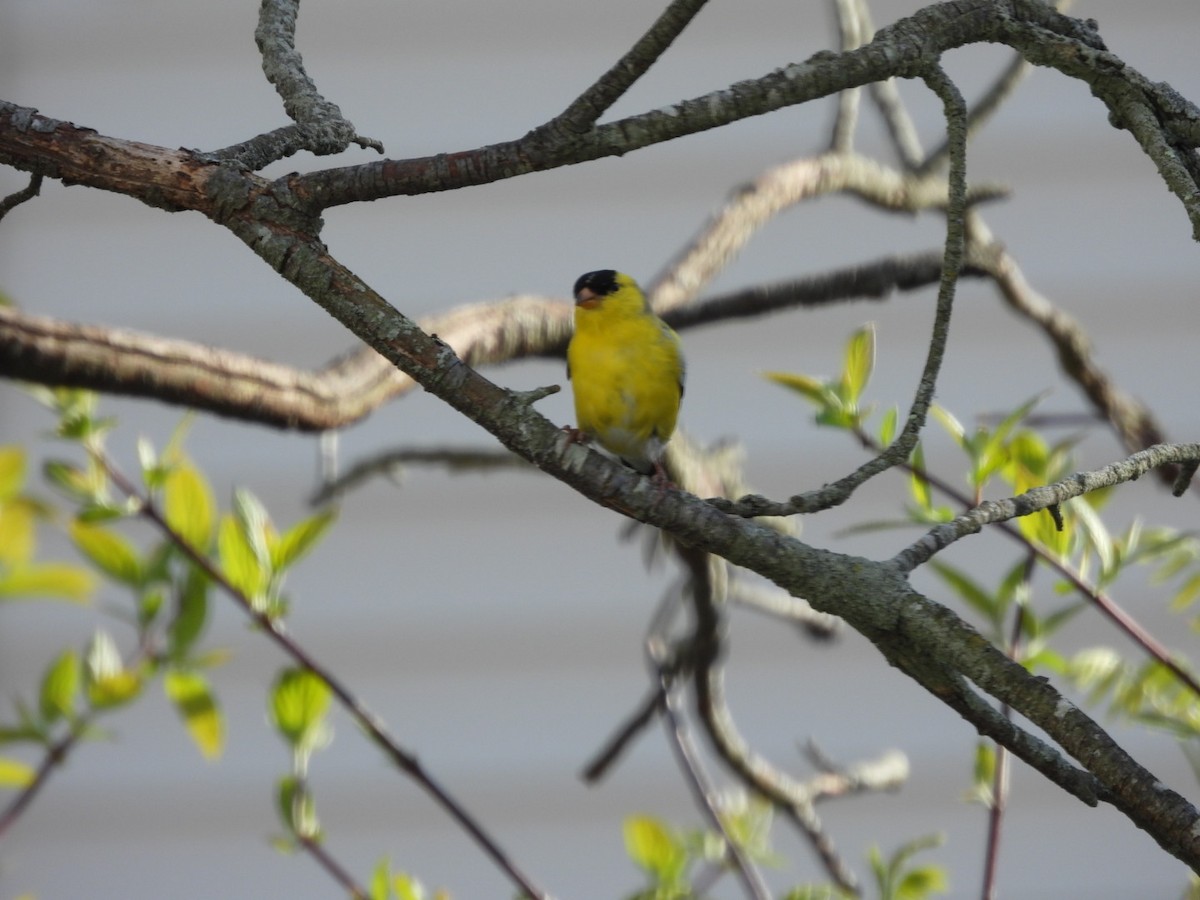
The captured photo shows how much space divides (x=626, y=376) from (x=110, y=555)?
2.49 ft

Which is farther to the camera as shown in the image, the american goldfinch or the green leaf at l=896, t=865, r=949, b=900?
the american goldfinch

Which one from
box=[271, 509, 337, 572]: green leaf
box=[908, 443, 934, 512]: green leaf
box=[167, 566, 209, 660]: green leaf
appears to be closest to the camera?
box=[908, 443, 934, 512]: green leaf

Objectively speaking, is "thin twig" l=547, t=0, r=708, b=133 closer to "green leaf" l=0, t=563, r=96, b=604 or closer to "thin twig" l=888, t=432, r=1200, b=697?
"thin twig" l=888, t=432, r=1200, b=697

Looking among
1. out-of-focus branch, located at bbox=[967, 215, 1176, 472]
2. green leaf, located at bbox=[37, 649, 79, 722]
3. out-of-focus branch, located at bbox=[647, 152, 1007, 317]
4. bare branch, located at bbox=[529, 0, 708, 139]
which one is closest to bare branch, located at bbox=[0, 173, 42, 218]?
bare branch, located at bbox=[529, 0, 708, 139]

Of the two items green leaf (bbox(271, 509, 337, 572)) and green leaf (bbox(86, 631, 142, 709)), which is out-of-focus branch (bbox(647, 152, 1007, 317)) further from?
green leaf (bbox(86, 631, 142, 709))

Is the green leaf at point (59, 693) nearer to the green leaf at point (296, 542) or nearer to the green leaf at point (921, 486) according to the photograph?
the green leaf at point (296, 542)

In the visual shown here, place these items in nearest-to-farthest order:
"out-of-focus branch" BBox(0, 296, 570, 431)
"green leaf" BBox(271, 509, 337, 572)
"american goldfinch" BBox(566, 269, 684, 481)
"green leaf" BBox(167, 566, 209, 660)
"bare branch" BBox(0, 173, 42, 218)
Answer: "bare branch" BBox(0, 173, 42, 218) < "out-of-focus branch" BBox(0, 296, 570, 431) < "green leaf" BBox(271, 509, 337, 572) < "green leaf" BBox(167, 566, 209, 660) < "american goldfinch" BBox(566, 269, 684, 481)

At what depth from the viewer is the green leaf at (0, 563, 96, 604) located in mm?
1536

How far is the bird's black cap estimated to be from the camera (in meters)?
2.02

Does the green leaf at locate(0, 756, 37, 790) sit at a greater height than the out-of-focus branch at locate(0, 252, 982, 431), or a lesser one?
lesser

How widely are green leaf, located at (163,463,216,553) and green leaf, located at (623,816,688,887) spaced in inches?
23.5

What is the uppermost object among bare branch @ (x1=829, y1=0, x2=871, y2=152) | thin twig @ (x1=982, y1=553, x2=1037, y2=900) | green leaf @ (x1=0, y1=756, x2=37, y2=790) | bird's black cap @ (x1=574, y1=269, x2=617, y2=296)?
bare branch @ (x1=829, y1=0, x2=871, y2=152)

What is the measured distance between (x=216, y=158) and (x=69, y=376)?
15.8 inches

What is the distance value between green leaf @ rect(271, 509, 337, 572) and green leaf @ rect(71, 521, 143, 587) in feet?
0.66
